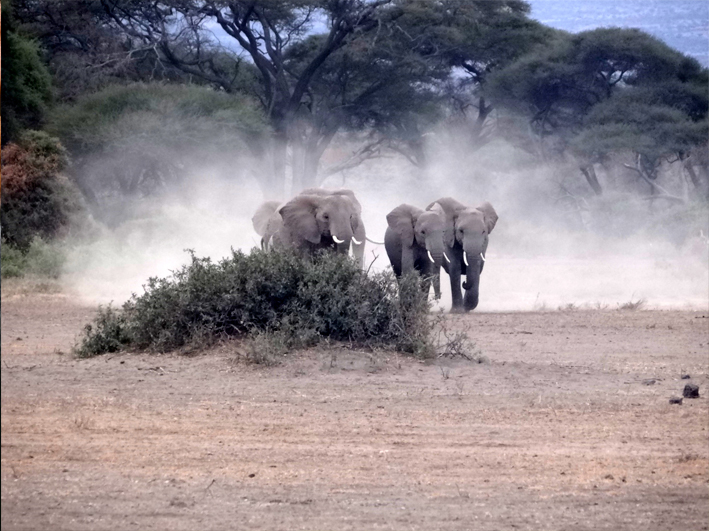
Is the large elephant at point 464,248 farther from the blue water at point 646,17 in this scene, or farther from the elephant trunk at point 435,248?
the blue water at point 646,17

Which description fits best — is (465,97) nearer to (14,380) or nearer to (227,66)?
(227,66)

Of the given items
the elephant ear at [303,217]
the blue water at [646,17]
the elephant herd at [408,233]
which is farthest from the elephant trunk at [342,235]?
the blue water at [646,17]

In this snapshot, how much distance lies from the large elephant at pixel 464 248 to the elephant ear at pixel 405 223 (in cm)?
40

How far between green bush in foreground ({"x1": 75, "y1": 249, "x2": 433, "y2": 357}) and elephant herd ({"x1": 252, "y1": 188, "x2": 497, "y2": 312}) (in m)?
3.60

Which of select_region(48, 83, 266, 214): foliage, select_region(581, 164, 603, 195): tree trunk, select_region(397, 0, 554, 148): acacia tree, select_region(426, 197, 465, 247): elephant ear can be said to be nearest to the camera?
select_region(426, 197, 465, 247): elephant ear

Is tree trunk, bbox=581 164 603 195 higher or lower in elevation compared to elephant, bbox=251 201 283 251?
higher

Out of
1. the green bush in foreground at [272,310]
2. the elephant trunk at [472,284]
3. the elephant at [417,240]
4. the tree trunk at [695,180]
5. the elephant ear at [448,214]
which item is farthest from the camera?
the tree trunk at [695,180]

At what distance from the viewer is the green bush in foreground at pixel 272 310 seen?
10141 mm

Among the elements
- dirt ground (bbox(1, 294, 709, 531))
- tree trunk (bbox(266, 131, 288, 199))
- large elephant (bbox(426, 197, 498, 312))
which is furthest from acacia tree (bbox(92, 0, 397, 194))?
dirt ground (bbox(1, 294, 709, 531))

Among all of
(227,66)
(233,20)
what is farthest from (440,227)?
(227,66)

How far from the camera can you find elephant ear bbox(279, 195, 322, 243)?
14469 millimetres

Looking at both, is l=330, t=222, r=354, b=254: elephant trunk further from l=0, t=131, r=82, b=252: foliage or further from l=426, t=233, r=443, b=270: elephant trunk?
l=0, t=131, r=82, b=252: foliage

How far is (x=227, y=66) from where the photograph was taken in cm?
3425

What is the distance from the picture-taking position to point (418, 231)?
15.7 metres
